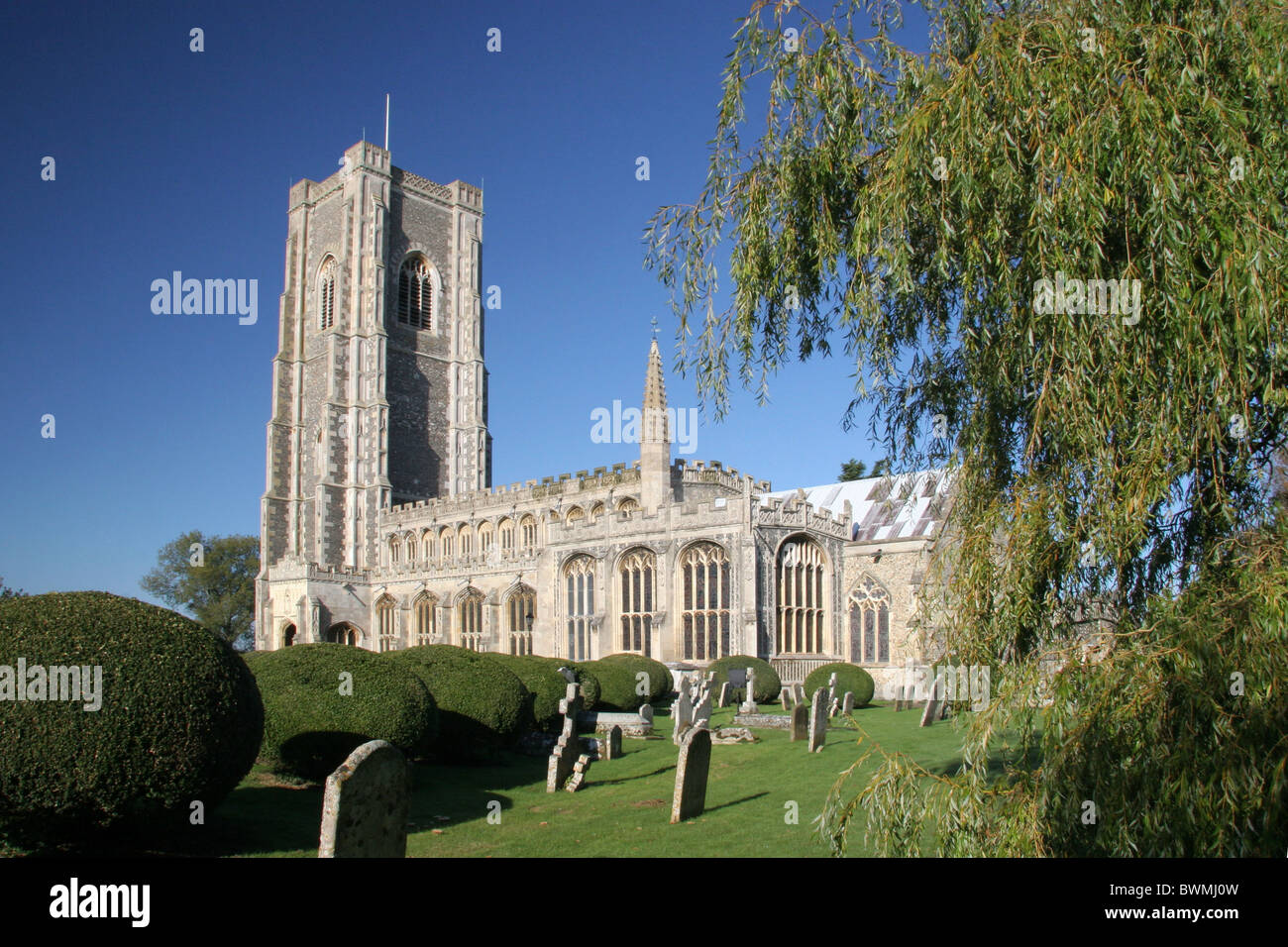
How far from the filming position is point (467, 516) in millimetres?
43969

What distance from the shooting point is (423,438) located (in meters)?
52.1

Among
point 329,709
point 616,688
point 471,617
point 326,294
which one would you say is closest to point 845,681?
point 616,688

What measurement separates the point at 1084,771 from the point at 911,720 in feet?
46.4

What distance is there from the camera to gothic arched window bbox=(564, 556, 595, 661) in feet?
94.0

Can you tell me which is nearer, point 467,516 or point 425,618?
point 425,618

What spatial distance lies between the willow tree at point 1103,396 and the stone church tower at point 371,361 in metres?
43.5

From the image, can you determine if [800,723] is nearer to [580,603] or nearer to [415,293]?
[580,603]

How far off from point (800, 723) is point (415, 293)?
1759 inches

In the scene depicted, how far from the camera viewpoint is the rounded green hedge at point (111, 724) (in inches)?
279

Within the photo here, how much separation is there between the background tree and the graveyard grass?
47.5 m

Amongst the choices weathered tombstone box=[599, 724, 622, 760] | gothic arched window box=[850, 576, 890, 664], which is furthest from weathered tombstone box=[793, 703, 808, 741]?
gothic arched window box=[850, 576, 890, 664]

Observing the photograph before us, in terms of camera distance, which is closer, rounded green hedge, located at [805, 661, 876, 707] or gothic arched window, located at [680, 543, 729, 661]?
rounded green hedge, located at [805, 661, 876, 707]

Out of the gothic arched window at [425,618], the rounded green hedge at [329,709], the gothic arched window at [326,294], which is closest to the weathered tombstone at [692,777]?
the rounded green hedge at [329,709]

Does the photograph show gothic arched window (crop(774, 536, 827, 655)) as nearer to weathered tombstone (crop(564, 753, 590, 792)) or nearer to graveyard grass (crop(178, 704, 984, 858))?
graveyard grass (crop(178, 704, 984, 858))
